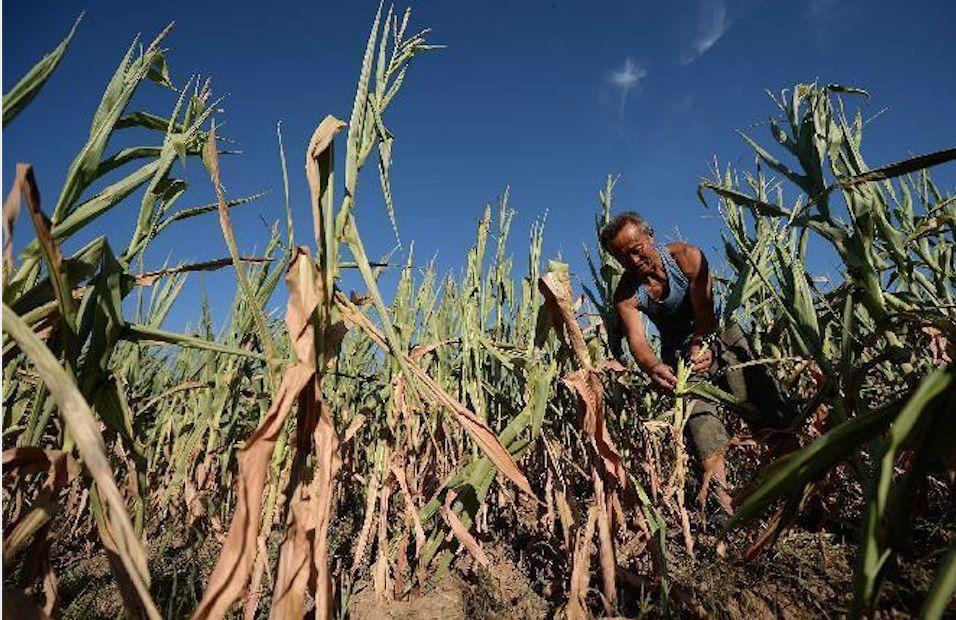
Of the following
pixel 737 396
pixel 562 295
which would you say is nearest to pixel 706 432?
pixel 737 396

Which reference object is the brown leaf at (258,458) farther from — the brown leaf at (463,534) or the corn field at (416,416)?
the brown leaf at (463,534)

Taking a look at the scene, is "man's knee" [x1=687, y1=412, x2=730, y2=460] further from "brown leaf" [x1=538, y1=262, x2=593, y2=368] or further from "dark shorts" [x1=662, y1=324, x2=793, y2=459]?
"brown leaf" [x1=538, y1=262, x2=593, y2=368]

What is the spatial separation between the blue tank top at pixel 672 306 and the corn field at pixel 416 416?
7.0 inches

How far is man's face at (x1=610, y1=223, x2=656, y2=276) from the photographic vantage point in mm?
2129

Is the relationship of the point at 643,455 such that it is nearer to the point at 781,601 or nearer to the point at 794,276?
the point at 781,601

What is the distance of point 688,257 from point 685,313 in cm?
30

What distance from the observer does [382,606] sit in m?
1.49

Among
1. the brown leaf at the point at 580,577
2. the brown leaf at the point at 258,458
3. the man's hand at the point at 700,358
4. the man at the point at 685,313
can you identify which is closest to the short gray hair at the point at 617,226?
the man at the point at 685,313

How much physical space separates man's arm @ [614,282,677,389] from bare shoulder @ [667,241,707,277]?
0.23 metres

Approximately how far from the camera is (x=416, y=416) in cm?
181

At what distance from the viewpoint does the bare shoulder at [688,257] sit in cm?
216

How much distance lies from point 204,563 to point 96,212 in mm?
1462

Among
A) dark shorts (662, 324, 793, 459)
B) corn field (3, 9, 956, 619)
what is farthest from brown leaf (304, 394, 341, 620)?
dark shorts (662, 324, 793, 459)

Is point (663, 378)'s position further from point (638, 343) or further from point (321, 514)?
point (321, 514)
